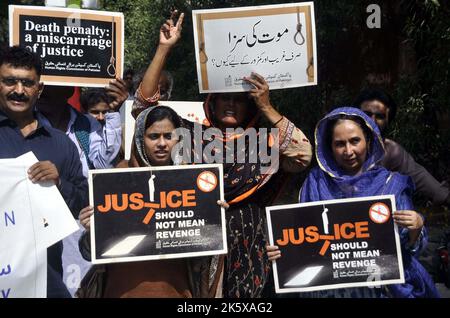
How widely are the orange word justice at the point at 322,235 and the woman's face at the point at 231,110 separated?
2.31ft

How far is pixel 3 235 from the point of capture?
3.89 metres

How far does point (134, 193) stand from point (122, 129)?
1.27m

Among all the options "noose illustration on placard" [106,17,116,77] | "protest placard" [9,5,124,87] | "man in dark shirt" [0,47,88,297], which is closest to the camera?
"man in dark shirt" [0,47,88,297]

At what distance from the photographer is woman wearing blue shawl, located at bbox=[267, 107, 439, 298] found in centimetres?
402

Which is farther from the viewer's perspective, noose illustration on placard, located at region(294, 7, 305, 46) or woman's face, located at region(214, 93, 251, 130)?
noose illustration on placard, located at region(294, 7, 305, 46)

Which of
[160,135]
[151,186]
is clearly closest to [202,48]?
[160,135]

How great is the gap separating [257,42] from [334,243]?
1.26 m

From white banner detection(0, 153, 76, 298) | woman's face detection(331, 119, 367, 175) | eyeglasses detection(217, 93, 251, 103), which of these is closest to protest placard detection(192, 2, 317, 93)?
eyeglasses detection(217, 93, 251, 103)

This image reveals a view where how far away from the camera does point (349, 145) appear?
4.02m

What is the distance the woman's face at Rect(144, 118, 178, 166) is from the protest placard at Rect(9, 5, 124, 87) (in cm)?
99

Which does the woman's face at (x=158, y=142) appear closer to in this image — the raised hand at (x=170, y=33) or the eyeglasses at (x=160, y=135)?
the eyeglasses at (x=160, y=135)

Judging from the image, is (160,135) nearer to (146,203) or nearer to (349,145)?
(146,203)

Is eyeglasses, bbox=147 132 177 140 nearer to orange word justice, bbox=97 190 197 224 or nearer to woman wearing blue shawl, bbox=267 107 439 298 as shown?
orange word justice, bbox=97 190 197 224
